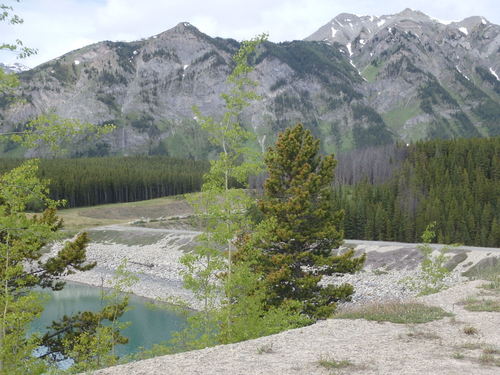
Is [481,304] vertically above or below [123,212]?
above

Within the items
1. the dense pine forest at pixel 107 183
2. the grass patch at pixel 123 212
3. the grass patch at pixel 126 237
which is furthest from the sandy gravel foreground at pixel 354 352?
the dense pine forest at pixel 107 183

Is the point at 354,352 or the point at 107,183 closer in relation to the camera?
the point at 354,352

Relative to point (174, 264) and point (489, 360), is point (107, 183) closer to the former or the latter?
point (174, 264)

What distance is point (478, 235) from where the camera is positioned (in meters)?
89.0

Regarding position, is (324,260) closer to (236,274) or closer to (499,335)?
(236,274)

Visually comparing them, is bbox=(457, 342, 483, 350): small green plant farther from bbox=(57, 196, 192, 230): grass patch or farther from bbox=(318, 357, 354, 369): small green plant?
bbox=(57, 196, 192, 230): grass patch

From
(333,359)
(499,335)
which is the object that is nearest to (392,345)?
(333,359)

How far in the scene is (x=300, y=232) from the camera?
29203 millimetres

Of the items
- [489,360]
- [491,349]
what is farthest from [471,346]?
[489,360]

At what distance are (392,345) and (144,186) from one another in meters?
173

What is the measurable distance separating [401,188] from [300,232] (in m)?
99.6

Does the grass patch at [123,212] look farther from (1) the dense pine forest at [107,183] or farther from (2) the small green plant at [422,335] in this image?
(2) the small green plant at [422,335]

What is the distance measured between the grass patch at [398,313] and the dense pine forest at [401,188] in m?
77.1

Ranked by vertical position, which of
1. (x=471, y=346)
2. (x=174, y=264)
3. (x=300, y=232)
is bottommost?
(x=174, y=264)
